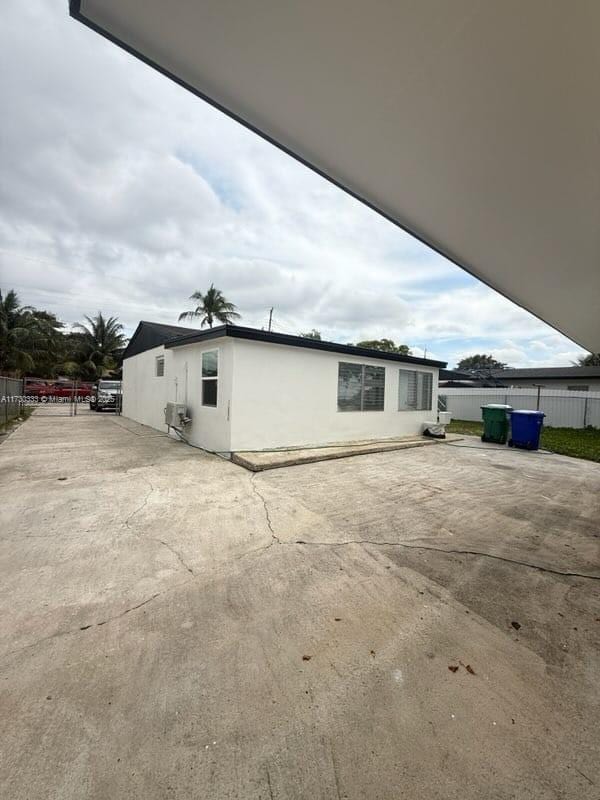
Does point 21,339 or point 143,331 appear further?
point 21,339

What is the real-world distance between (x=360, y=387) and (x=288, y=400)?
2.32m

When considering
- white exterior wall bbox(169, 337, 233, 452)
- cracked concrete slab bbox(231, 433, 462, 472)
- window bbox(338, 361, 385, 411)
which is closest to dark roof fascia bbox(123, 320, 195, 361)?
white exterior wall bbox(169, 337, 233, 452)

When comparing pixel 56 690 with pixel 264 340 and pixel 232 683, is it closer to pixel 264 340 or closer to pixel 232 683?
pixel 232 683

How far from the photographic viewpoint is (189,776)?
1210 mm

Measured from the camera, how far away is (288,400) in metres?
7.51

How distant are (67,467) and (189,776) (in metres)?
5.82

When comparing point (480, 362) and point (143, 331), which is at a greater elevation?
point (480, 362)

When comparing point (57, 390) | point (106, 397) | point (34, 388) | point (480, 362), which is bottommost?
point (106, 397)

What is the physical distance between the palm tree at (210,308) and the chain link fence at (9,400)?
14.5m

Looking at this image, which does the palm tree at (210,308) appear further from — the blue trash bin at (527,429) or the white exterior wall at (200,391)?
the blue trash bin at (527,429)

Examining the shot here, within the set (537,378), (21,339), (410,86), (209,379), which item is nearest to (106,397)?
(21,339)

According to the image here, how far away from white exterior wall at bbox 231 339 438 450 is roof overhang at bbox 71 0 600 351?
4.65 meters

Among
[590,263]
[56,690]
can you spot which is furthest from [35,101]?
[590,263]

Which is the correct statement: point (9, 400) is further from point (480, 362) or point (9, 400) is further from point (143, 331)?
point (480, 362)
